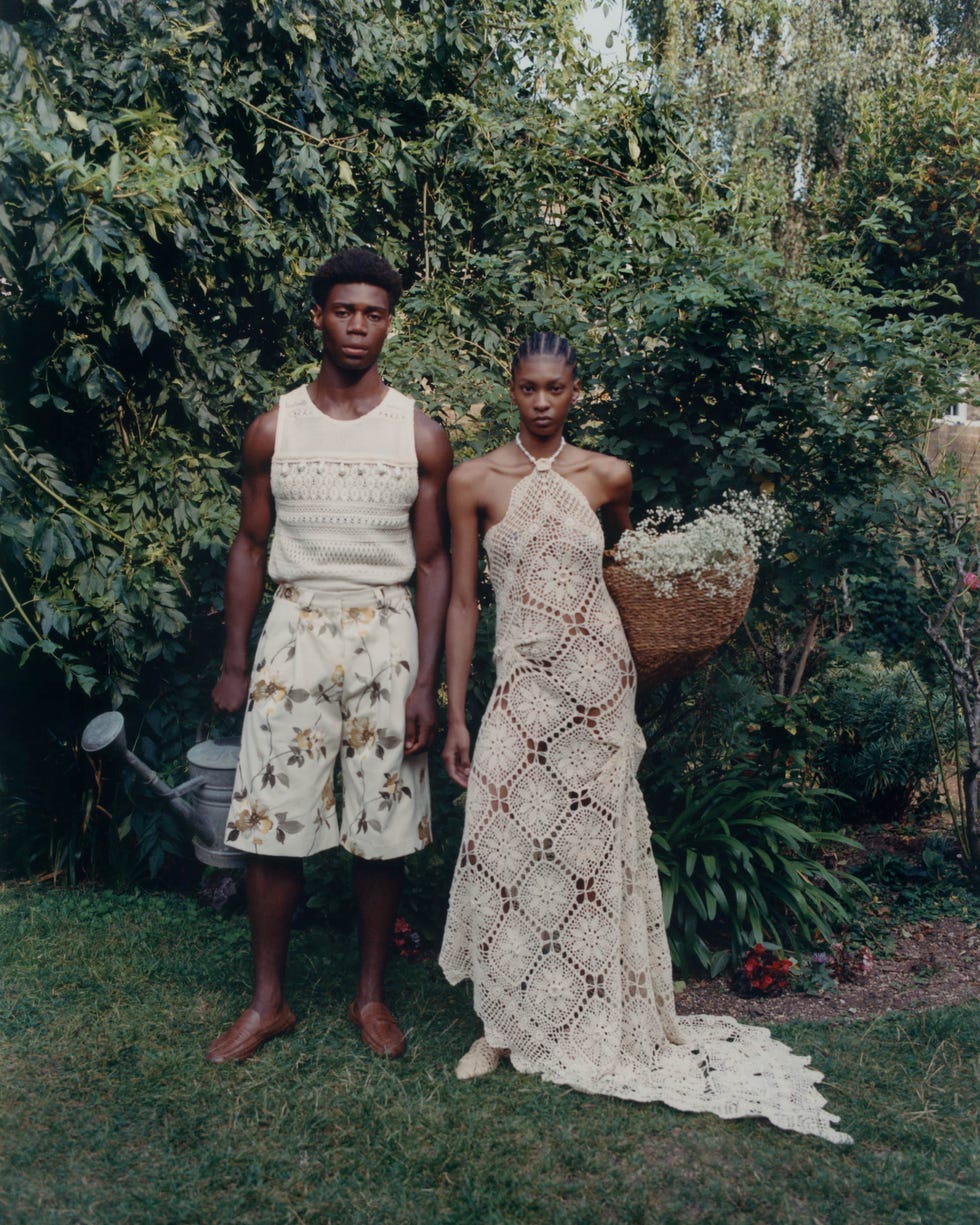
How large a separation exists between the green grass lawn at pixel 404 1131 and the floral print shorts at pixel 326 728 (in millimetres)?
651

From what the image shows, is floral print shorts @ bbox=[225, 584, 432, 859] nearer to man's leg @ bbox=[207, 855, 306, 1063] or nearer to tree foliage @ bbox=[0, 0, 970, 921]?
man's leg @ bbox=[207, 855, 306, 1063]

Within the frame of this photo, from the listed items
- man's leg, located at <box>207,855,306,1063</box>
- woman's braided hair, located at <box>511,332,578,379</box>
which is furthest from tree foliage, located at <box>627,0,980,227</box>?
man's leg, located at <box>207,855,306,1063</box>

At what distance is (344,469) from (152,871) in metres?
2.14

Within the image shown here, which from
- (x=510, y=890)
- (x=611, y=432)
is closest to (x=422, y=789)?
(x=510, y=890)

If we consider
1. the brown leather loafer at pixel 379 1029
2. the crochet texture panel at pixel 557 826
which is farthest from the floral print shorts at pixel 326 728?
the brown leather loafer at pixel 379 1029

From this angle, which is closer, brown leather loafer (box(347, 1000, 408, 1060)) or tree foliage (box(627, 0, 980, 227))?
brown leather loafer (box(347, 1000, 408, 1060))

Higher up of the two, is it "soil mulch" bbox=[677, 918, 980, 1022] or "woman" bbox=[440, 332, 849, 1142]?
"woman" bbox=[440, 332, 849, 1142]

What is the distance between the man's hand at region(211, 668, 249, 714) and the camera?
317cm

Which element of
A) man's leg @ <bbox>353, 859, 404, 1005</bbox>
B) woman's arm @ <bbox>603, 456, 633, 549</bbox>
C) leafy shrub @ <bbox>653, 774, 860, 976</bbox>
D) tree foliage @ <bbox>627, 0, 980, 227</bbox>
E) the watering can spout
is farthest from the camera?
tree foliage @ <bbox>627, 0, 980, 227</bbox>

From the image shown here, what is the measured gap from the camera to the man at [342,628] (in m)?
3.00

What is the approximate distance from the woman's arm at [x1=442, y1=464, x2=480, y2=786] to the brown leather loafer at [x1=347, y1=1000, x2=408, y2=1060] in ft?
2.49

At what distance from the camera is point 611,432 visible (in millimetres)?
3988

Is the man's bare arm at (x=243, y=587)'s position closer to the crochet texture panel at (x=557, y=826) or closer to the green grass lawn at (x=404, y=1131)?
the crochet texture panel at (x=557, y=826)

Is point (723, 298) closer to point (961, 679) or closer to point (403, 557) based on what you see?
point (403, 557)
